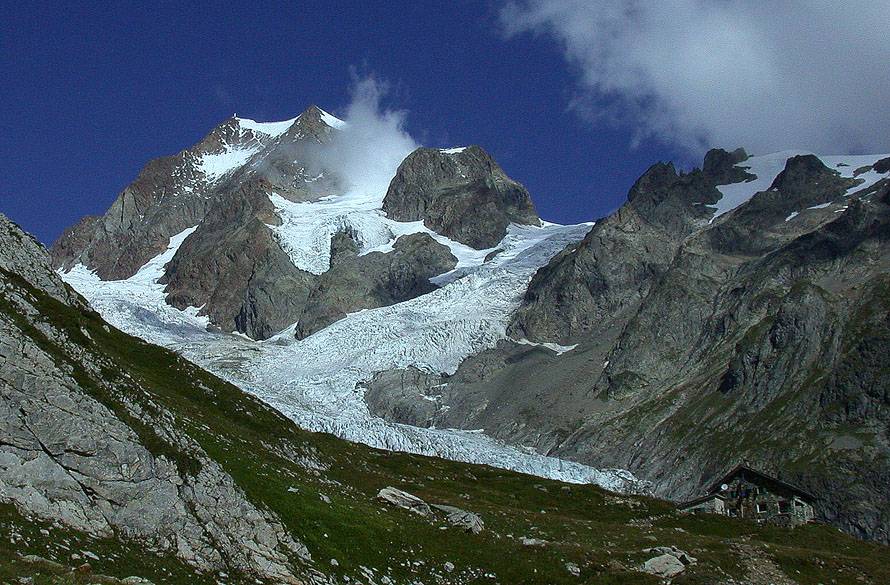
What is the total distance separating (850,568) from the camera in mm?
60125

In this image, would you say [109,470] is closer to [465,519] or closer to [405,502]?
[465,519]

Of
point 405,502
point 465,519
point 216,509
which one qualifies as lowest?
point 216,509

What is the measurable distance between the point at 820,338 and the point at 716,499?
117964mm

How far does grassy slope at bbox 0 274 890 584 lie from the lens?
138 feet

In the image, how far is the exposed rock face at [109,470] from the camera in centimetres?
3659

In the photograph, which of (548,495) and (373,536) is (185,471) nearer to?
(373,536)

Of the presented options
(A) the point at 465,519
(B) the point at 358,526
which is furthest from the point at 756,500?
(B) the point at 358,526

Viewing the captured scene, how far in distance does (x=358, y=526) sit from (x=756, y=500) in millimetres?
51968

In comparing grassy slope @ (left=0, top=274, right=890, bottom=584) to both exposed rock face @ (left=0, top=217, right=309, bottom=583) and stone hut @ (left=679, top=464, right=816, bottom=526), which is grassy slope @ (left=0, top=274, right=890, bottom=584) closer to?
exposed rock face @ (left=0, top=217, right=309, bottom=583)

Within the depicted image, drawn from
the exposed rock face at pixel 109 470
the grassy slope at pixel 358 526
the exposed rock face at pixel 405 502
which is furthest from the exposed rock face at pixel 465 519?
the exposed rock face at pixel 109 470

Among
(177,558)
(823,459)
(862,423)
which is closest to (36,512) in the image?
(177,558)

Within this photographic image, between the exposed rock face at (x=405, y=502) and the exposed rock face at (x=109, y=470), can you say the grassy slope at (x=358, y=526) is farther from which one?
the exposed rock face at (x=405, y=502)

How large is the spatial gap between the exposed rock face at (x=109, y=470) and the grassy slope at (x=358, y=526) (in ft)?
2.44

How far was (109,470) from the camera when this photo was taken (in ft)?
126
